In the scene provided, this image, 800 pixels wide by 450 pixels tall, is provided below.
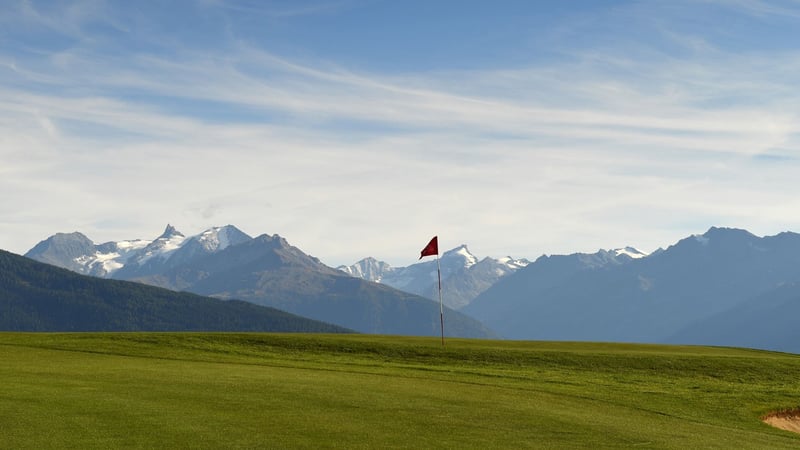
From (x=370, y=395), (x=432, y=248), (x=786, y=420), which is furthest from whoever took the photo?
(x=432, y=248)

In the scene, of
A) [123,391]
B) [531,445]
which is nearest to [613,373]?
[531,445]

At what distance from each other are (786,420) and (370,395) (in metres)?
19.0

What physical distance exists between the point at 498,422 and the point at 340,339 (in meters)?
31.6

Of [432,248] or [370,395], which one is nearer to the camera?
[370,395]

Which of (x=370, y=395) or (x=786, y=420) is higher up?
(x=370, y=395)

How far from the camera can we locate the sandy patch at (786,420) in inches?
1329

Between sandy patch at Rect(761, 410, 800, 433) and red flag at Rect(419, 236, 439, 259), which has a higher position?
red flag at Rect(419, 236, 439, 259)

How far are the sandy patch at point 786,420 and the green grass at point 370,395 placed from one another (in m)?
0.54


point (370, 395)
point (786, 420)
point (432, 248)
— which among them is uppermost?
point (432, 248)

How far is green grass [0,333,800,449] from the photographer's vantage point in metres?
22.1

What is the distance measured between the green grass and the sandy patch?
0.54 metres

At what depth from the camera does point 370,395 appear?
1164 inches

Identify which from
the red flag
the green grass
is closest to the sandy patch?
the green grass

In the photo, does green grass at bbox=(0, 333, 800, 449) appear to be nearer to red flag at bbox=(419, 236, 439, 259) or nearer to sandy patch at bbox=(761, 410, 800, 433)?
sandy patch at bbox=(761, 410, 800, 433)
